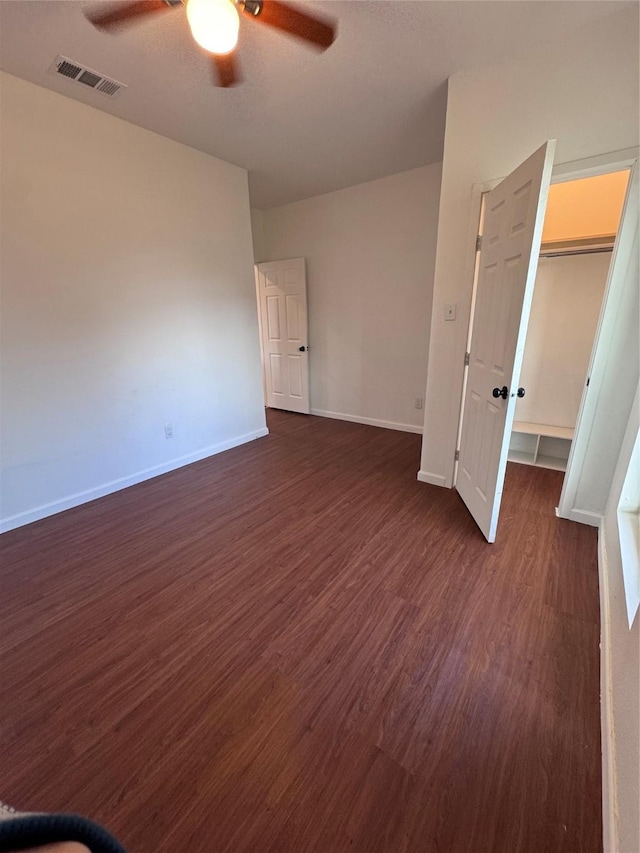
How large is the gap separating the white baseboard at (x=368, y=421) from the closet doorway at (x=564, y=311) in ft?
3.64

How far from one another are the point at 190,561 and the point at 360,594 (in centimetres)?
99

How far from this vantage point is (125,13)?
1.55 metres

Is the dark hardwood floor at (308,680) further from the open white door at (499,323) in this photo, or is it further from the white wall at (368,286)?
the white wall at (368,286)

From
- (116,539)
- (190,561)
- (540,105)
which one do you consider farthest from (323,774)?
(540,105)

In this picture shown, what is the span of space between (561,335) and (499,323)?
150 cm

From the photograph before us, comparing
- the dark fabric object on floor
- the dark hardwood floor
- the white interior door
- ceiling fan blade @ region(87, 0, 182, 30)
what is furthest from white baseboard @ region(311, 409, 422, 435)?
the dark fabric object on floor

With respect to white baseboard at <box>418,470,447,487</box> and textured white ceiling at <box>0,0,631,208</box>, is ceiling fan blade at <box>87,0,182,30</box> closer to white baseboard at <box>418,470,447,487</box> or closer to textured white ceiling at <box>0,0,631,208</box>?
textured white ceiling at <box>0,0,631,208</box>

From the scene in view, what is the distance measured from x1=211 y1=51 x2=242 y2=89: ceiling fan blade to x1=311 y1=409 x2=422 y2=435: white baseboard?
3.26 metres

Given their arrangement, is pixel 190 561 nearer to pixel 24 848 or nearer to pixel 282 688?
pixel 282 688

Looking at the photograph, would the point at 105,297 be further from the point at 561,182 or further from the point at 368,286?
the point at 561,182

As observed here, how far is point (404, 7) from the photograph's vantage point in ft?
5.40

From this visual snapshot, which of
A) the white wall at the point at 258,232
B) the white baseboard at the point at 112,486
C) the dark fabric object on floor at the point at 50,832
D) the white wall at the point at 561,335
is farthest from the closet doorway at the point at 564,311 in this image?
the white wall at the point at 258,232

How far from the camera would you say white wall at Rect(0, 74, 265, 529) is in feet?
7.36

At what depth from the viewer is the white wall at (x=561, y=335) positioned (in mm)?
2857
